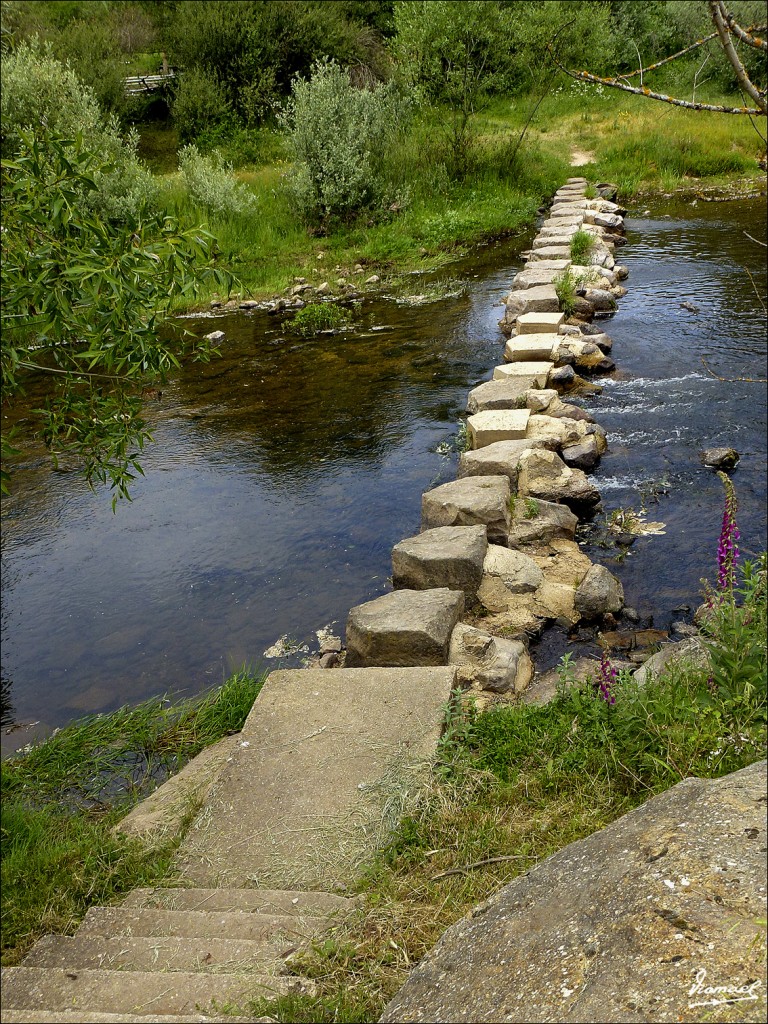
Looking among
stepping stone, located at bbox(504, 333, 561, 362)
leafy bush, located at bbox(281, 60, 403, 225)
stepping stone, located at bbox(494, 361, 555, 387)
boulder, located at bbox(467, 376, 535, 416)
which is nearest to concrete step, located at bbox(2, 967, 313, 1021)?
boulder, located at bbox(467, 376, 535, 416)

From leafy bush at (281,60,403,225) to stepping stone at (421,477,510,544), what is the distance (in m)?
9.79

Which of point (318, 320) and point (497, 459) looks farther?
point (318, 320)

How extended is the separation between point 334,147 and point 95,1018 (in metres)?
14.1

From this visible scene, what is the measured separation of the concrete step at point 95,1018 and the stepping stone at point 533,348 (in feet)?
24.9

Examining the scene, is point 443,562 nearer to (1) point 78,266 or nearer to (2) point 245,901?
(2) point 245,901

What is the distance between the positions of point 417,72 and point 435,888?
1684 centimetres

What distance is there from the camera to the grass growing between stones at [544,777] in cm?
265

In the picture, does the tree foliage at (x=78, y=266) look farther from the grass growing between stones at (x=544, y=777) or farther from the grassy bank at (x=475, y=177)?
the grassy bank at (x=475, y=177)

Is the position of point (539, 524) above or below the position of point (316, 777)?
below

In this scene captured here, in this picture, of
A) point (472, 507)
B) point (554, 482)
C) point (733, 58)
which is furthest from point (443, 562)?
point (733, 58)

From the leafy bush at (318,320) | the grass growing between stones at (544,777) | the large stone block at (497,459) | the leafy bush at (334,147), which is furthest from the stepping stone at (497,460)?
the leafy bush at (334,147)

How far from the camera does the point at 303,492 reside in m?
7.12

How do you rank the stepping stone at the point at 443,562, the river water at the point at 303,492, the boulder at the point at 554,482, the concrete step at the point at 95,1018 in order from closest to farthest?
the concrete step at the point at 95,1018
the stepping stone at the point at 443,562
the river water at the point at 303,492
the boulder at the point at 554,482

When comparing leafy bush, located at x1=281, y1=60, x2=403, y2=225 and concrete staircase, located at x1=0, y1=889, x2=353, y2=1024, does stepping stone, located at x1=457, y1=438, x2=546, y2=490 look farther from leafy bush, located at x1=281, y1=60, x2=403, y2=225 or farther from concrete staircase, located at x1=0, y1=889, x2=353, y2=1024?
leafy bush, located at x1=281, y1=60, x2=403, y2=225
